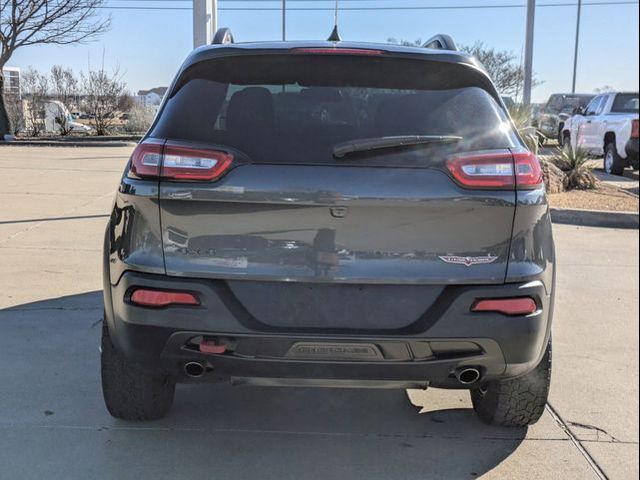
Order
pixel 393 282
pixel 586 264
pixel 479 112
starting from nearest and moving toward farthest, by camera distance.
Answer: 1. pixel 393 282
2. pixel 479 112
3. pixel 586 264

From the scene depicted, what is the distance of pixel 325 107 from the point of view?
278cm

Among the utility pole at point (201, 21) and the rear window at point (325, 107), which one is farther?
the utility pole at point (201, 21)

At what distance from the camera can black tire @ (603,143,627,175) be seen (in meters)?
15.4

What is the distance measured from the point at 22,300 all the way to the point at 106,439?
2556mm

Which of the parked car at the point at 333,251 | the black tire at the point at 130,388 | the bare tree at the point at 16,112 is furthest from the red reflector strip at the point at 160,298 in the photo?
the bare tree at the point at 16,112

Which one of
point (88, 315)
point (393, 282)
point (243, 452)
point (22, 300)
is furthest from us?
point (22, 300)

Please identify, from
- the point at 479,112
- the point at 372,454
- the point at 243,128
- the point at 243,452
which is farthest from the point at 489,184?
the point at 243,452

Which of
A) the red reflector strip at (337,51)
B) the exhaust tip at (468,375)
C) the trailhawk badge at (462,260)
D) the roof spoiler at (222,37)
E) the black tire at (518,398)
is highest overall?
the roof spoiler at (222,37)

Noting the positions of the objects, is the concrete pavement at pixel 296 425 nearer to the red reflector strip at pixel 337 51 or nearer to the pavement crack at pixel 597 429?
the pavement crack at pixel 597 429

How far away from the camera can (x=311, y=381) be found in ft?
8.91

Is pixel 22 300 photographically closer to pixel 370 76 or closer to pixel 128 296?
pixel 128 296

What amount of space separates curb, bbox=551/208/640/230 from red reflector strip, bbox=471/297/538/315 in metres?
7.32

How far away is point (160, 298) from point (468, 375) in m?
1.28

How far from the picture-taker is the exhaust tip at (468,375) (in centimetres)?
268
